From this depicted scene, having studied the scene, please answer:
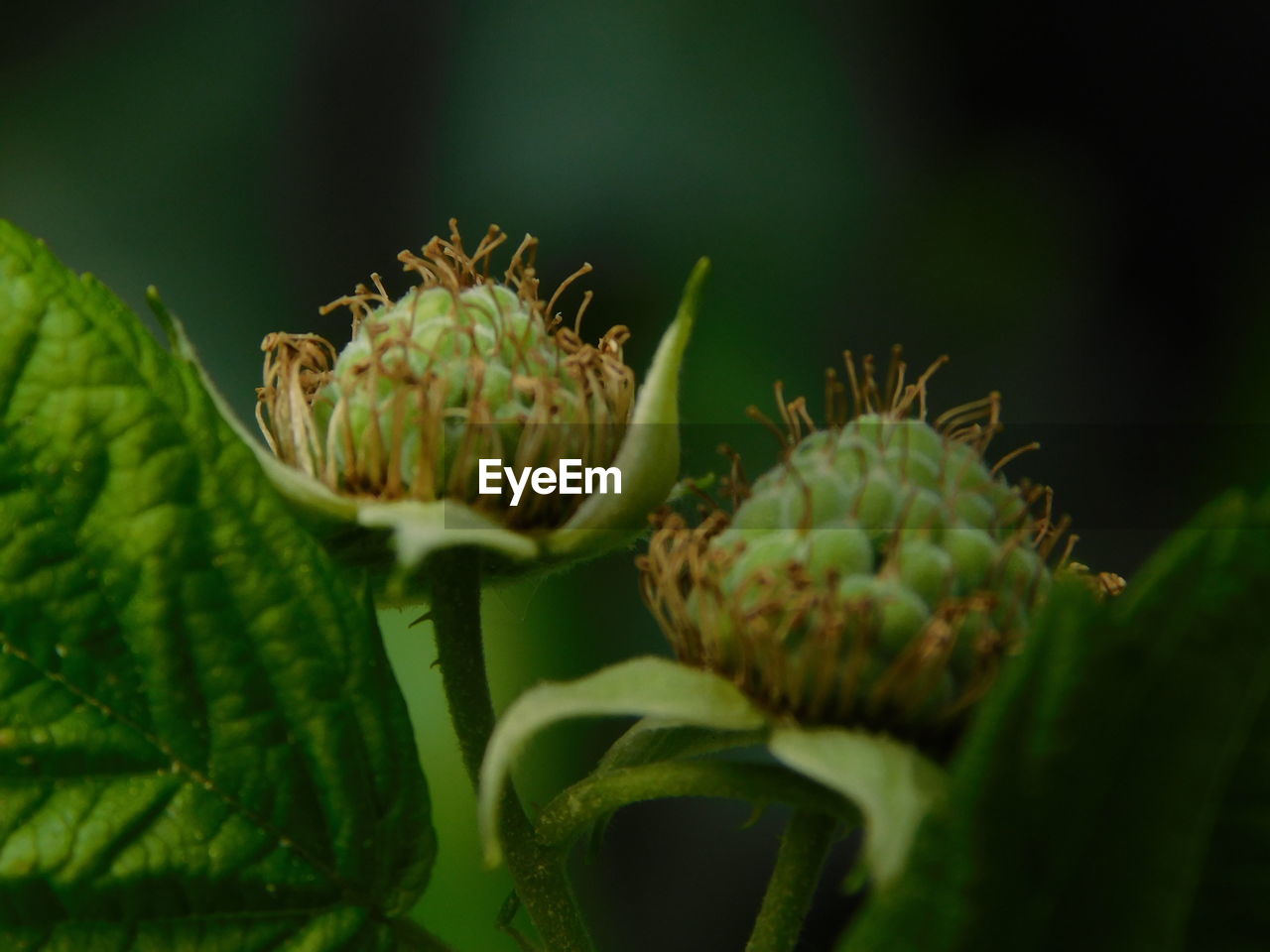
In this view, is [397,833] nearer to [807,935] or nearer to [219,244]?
[807,935]

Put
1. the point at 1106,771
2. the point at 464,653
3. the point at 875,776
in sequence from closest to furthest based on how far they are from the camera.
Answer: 1. the point at 1106,771
2. the point at 875,776
3. the point at 464,653

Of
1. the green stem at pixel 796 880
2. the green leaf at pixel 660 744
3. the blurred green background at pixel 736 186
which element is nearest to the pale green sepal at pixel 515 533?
the green leaf at pixel 660 744

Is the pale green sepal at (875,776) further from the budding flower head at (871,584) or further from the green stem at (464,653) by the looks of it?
the green stem at (464,653)

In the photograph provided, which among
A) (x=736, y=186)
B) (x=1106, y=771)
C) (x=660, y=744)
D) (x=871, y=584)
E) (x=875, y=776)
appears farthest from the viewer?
(x=736, y=186)

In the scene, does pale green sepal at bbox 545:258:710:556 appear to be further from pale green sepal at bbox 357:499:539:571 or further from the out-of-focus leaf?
A: the out-of-focus leaf

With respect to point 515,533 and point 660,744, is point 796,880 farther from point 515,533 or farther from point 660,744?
point 515,533

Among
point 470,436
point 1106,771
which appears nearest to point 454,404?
point 470,436
